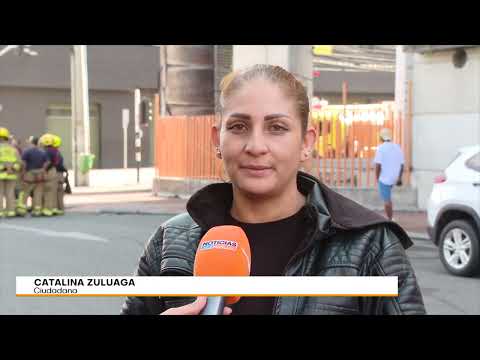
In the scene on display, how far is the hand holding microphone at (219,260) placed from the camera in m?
1.85

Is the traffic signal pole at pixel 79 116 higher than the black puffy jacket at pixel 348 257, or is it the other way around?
the traffic signal pole at pixel 79 116

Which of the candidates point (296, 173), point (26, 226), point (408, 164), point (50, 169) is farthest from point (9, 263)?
point (408, 164)

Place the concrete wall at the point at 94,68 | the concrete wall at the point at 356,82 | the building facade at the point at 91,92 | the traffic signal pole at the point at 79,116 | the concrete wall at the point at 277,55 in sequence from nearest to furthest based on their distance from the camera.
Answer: the concrete wall at the point at 277,55
the traffic signal pole at the point at 79,116
the concrete wall at the point at 94,68
the building facade at the point at 91,92
the concrete wall at the point at 356,82

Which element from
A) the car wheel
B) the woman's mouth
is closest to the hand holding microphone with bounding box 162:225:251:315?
the woman's mouth

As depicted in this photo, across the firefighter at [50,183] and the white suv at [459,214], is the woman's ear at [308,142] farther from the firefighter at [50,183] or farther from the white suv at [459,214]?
the firefighter at [50,183]

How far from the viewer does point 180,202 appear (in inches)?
749

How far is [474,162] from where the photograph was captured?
8.65 m

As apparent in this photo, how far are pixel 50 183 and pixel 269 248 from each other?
573 inches

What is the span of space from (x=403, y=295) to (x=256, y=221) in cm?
42

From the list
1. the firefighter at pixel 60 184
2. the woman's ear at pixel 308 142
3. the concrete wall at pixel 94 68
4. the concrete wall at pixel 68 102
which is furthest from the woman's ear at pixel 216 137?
the concrete wall at pixel 94 68

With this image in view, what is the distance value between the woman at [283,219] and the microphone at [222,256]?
0.11 m
